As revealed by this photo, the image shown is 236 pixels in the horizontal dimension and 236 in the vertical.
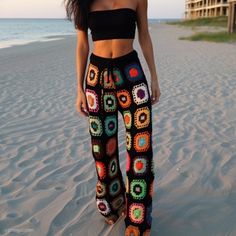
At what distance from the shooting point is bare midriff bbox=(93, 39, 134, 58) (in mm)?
2332

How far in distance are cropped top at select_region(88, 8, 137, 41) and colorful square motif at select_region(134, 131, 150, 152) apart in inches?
27.1

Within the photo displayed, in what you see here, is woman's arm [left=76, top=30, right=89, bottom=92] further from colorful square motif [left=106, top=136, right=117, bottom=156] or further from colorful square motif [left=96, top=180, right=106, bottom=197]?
colorful square motif [left=96, top=180, right=106, bottom=197]

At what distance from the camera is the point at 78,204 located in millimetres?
3270

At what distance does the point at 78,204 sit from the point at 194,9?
77974mm

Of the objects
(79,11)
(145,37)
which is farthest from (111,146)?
(79,11)

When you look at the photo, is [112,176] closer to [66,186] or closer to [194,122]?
[66,186]

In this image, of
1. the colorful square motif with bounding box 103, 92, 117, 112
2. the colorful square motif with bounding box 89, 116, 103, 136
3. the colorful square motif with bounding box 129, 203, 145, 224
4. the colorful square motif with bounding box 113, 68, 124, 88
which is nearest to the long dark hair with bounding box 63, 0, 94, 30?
the colorful square motif with bounding box 113, 68, 124, 88

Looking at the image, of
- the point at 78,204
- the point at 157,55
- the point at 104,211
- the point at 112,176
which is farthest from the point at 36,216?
the point at 157,55

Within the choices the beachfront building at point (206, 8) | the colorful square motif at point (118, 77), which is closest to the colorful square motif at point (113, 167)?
the colorful square motif at point (118, 77)

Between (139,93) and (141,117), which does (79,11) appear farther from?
(141,117)

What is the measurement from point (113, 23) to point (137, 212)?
1.38 m

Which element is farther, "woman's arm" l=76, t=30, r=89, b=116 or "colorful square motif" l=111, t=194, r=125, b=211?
"colorful square motif" l=111, t=194, r=125, b=211

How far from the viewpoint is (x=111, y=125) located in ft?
8.39


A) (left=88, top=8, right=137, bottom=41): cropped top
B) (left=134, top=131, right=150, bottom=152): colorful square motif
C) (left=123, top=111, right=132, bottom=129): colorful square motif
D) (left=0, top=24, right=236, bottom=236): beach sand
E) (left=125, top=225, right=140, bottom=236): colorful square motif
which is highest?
(left=88, top=8, right=137, bottom=41): cropped top
